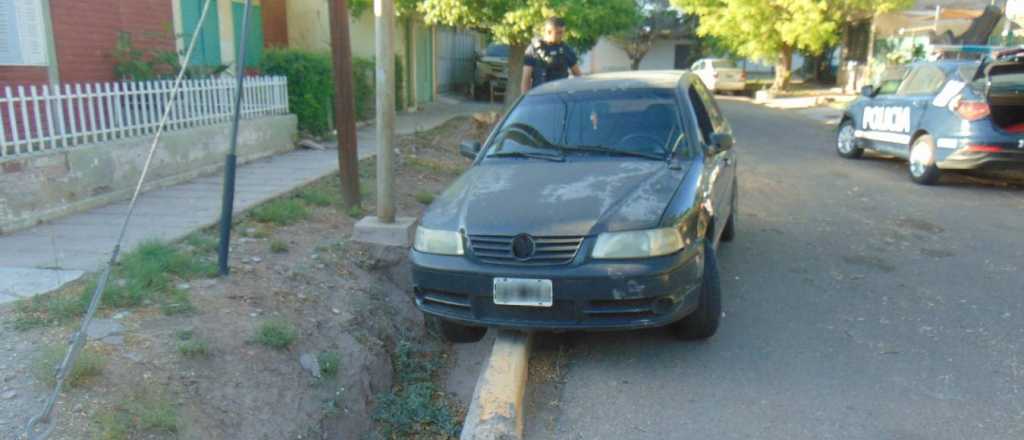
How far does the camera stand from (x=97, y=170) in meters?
6.95

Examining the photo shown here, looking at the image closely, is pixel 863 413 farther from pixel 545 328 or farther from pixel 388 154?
pixel 388 154

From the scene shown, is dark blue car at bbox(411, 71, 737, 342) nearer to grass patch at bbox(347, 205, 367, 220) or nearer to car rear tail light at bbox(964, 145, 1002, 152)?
grass patch at bbox(347, 205, 367, 220)

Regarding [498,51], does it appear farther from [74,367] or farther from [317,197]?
[74,367]

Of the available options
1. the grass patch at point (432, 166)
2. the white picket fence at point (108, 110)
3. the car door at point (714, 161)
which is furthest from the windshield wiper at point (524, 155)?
the grass patch at point (432, 166)

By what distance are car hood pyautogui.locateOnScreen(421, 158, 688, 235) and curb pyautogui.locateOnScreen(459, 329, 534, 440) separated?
2.32 ft

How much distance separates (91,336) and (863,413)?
401 cm

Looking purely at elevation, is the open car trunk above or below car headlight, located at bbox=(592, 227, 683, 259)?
above

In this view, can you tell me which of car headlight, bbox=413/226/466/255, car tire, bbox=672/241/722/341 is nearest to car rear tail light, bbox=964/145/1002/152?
car tire, bbox=672/241/722/341

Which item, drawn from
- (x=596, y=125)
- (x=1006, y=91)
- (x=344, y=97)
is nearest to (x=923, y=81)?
(x=1006, y=91)

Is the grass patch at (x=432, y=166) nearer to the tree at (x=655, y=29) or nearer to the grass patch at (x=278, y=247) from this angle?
the grass patch at (x=278, y=247)

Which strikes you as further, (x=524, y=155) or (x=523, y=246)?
(x=524, y=155)

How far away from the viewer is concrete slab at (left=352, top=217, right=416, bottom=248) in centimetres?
618

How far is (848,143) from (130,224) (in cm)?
1054

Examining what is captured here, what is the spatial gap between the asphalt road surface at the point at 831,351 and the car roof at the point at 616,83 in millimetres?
1601
